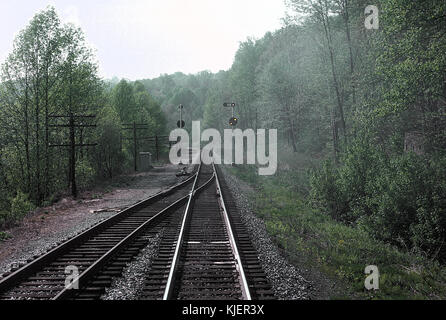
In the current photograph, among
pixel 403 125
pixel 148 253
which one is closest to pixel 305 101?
pixel 403 125

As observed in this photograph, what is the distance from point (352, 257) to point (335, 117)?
22.7 meters

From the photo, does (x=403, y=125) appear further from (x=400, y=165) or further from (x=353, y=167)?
(x=400, y=165)

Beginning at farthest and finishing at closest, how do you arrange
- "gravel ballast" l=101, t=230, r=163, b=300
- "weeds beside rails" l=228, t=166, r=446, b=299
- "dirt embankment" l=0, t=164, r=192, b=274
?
"dirt embankment" l=0, t=164, r=192, b=274
"weeds beside rails" l=228, t=166, r=446, b=299
"gravel ballast" l=101, t=230, r=163, b=300

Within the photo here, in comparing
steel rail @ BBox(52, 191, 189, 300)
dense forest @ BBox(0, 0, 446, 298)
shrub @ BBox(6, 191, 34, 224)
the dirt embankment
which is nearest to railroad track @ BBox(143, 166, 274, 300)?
steel rail @ BBox(52, 191, 189, 300)

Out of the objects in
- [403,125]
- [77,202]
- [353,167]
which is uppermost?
[403,125]

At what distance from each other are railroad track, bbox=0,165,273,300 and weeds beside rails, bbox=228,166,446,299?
1344 mm

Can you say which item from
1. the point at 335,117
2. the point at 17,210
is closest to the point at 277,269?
the point at 17,210

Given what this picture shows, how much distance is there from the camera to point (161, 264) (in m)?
7.08

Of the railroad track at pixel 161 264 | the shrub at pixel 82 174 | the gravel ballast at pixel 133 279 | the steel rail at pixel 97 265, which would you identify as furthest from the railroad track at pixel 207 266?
the shrub at pixel 82 174

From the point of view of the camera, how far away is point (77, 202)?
1655 centimetres

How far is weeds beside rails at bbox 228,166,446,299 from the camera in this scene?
6.09 m

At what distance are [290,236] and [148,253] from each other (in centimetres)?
417

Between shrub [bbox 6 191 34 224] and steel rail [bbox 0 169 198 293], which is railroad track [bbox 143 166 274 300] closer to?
steel rail [bbox 0 169 198 293]

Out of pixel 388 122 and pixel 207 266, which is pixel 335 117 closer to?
pixel 388 122
